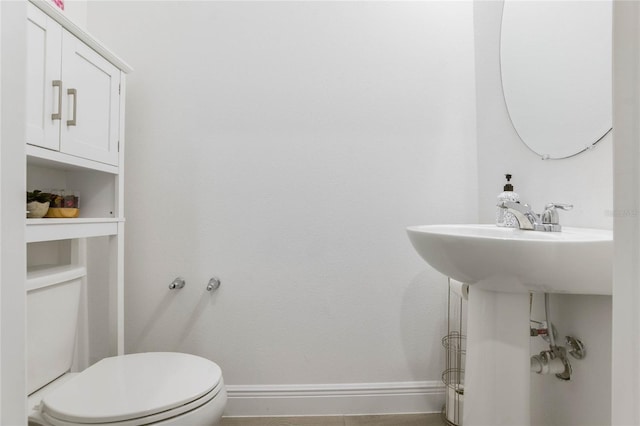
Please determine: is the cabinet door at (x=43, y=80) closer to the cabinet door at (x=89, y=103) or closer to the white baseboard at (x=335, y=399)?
the cabinet door at (x=89, y=103)

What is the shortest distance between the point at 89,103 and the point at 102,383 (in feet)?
2.92

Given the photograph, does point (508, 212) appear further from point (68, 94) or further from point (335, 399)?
point (68, 94)

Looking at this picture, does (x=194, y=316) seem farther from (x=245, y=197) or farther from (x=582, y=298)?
(x=582, y=298)

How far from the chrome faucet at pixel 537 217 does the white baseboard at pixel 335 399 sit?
0.88 metres

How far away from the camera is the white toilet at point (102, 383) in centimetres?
83

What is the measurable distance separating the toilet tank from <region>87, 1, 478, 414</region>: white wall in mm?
297

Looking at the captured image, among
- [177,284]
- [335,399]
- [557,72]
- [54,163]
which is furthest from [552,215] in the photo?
[54,163]

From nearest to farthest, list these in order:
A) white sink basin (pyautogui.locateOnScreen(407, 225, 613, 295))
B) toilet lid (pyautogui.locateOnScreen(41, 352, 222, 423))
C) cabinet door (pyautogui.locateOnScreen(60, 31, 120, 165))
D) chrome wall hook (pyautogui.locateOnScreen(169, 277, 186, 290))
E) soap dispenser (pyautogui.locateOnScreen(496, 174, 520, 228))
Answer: white sink basin (pyautogui.locateOnScreen(407, 225, 613, 295)) < toilet lid (pyautogui.locateOnScreen(41, 352, 222, 423)) < cabinet door (pyautogui.locateOnScreen(60, 31, 120, 165)) < soap dispenser (pyautogui.locateOnScreen(496, 174, 520, 228)) < chrome wall hook (pyautogui.locateOnScreen(169, 277, 186, 290))

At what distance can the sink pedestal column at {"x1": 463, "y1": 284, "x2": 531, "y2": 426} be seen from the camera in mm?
867

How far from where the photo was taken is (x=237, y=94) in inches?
58.0

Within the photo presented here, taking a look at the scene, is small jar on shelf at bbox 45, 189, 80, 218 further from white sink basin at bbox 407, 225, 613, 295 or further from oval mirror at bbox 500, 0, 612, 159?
oval mirror at bbox 500, 0, 612, 159

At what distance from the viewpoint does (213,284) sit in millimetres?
1420

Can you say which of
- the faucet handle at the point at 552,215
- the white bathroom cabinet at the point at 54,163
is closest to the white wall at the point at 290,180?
the white bathroom cabinet at the point at 54,163

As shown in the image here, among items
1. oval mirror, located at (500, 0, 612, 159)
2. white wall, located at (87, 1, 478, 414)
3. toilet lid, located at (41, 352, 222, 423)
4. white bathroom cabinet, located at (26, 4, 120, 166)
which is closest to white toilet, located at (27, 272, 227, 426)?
toilet lid, located at (41, 352, 222, 423)
